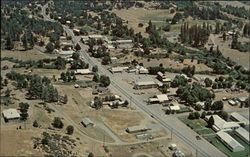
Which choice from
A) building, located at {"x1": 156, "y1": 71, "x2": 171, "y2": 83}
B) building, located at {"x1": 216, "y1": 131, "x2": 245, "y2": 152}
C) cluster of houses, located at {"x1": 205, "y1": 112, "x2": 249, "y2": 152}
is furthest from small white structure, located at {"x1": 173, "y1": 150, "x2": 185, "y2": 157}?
building, located at {"x1": 156, "y1": 71, "x2": 171, "y2": 83}

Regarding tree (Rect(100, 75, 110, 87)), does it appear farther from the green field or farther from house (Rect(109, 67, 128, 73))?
the green field

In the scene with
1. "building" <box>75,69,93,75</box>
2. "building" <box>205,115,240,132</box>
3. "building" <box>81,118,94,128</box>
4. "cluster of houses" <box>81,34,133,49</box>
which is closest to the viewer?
"building" <box>81,118,94,128</box>

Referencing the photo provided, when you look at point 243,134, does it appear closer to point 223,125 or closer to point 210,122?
point 223,125

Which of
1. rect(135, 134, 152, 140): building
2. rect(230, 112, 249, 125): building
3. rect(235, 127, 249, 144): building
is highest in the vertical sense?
rect(135, 134, 152, 140): building

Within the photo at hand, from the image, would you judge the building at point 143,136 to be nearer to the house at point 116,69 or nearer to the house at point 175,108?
the house at point 175,108

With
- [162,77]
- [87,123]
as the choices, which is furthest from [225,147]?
[162,77]

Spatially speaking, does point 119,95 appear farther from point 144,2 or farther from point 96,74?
point 144,2
